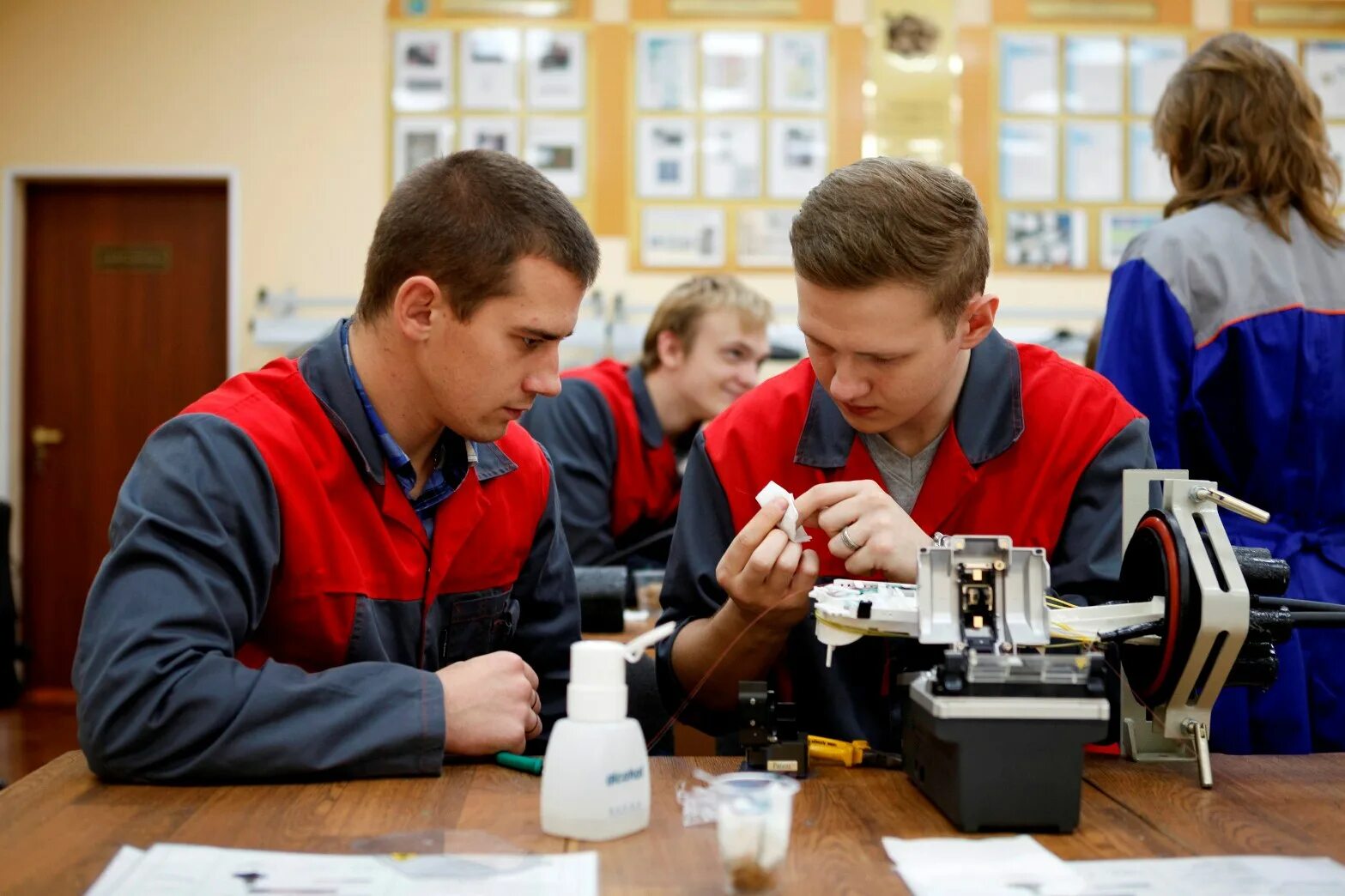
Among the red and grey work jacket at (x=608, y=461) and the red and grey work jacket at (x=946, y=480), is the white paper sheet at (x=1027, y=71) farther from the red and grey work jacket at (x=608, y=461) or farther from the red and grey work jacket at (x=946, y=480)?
the red and grey work jacket at (x=946, y=480)

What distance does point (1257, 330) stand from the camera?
192 cm

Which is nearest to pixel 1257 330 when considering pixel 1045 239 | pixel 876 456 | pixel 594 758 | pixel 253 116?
pixel 876 456

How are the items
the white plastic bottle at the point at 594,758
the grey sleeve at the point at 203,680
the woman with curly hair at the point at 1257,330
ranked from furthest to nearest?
the woman with curly hair at the point at 1257,330, the grey sleeve at the point at 203,680, the white plastic bottle at the point at 594,758

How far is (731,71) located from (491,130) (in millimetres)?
970

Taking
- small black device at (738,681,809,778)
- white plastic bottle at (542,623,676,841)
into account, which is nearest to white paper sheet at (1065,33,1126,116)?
small black device at (738,681,809,778)

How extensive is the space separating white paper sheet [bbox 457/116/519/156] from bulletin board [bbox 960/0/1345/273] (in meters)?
1.76

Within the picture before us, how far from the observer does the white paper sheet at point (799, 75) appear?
4.88 meters

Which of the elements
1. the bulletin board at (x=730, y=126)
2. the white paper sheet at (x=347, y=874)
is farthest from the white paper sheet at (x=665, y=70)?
the white paper sheet at (x=347, y=874)

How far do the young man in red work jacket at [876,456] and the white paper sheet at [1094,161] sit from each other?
348 centimetres

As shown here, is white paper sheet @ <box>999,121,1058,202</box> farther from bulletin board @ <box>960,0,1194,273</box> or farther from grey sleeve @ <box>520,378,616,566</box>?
grey sleeve @ <box>520,378,616,566</box>

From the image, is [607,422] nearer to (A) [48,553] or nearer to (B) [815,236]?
(B) [815,236]

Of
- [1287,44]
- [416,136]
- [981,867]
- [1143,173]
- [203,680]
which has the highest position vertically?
[1287,44]

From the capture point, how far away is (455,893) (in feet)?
3.03

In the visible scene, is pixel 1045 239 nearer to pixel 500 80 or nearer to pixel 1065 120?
pixel 1065 120
